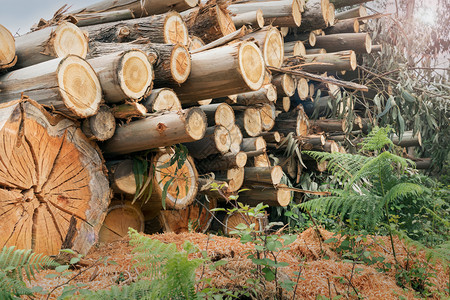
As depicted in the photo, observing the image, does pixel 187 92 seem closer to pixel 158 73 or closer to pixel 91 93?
pixel 158 73

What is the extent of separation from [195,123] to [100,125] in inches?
24.1

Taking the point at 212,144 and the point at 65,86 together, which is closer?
the point at 65,86

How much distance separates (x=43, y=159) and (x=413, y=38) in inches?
270

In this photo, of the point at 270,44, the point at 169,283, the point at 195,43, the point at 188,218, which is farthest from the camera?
the point at 270,44

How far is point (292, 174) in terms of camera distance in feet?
15.0

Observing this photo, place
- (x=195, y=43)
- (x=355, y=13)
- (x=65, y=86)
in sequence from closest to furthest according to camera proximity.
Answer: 1. (x=65, y=86)
2. (x=195, y=43)
3. (x=355, y=13)

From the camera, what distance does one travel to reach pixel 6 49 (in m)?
2.73

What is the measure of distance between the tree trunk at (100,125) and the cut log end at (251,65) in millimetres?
938

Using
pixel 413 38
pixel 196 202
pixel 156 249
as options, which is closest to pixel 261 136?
pixel 196 202

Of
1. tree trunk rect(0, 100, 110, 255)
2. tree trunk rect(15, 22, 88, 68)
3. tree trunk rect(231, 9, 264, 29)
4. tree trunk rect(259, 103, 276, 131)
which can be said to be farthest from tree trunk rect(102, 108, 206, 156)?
tree trunk rect(231, 9, 264, 29)

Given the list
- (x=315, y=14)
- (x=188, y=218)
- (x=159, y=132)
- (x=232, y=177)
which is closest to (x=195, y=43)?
(x=232, y=177)

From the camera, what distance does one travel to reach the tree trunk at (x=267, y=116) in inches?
176

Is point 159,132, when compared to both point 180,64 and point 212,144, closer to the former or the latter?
point 180,64

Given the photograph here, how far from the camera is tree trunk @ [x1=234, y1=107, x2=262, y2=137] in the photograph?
4.07 m
